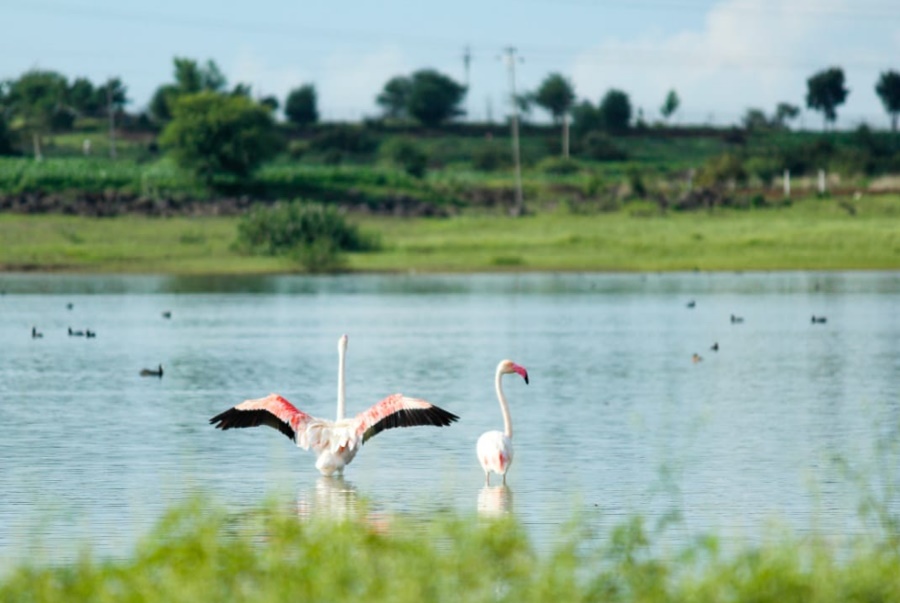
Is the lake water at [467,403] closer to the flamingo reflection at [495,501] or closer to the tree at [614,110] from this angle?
the flamingo reflection at [495,501]

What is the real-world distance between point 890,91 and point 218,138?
7759 centimetres

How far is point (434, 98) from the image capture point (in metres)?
142

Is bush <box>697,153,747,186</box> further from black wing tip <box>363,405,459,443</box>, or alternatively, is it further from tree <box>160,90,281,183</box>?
black wing tip <box>363,405,459,443</box>

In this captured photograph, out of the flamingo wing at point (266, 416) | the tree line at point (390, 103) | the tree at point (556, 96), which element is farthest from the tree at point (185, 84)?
the flamingo wing at point (266, 416)

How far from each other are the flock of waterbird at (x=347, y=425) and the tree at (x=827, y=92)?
455 ft

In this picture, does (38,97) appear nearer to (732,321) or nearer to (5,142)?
(5,142)

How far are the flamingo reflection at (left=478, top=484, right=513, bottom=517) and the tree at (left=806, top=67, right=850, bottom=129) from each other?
139 m

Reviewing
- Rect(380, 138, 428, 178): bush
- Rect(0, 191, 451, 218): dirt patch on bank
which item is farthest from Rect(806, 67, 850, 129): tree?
Rect(0, 191, 451, 218): dirt patch on bank

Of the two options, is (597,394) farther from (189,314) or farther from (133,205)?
(133,205)

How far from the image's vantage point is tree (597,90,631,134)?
142 m

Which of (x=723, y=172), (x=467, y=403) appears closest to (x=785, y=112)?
(x=723, y=172)

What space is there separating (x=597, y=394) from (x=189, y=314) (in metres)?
22.0

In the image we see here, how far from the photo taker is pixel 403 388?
26.4 meters

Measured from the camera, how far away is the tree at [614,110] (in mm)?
142375
